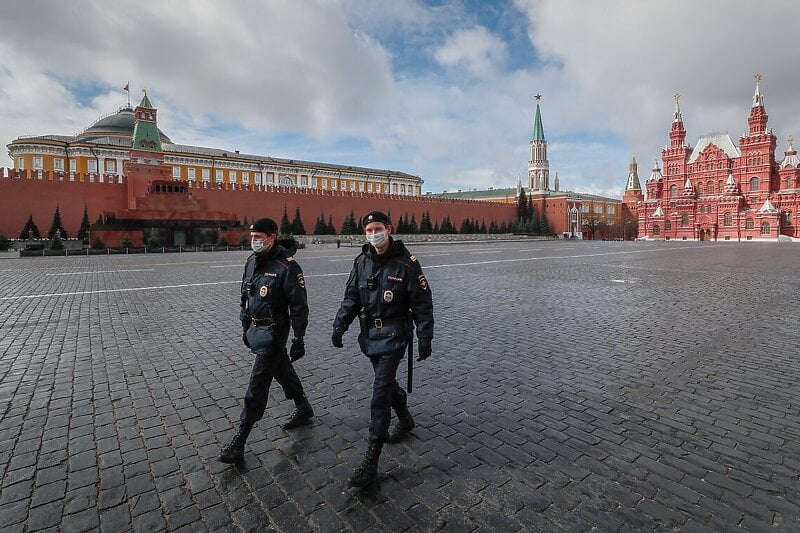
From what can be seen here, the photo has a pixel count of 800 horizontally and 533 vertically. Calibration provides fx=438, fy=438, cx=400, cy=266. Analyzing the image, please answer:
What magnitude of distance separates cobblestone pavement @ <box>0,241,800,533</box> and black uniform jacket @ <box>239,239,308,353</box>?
736 millimetres

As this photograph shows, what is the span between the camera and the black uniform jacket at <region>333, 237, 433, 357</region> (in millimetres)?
2648

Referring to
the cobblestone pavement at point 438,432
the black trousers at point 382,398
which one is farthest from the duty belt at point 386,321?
the cobblestone pavement at point 438,432

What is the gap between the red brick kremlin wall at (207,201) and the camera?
2931 cm

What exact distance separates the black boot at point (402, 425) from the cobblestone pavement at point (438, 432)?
0.15 metres

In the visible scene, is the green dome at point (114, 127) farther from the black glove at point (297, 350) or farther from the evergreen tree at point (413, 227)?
the black glove at point (297, 350)

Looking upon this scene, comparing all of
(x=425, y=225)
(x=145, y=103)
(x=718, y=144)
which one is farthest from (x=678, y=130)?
(x=145, y=103)

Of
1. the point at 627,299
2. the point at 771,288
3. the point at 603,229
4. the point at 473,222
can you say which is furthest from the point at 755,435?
the point at 603,229

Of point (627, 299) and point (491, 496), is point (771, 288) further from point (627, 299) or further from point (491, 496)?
point (491, 496)

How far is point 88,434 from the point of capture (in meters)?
3.03

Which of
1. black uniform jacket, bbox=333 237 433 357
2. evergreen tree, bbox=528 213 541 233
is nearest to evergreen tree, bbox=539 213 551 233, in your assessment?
evergreen tree, bbox=528 213 541 233

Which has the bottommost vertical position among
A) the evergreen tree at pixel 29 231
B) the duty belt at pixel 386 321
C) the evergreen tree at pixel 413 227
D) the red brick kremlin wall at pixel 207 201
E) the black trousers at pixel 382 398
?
the black trousers at pixel 382 398

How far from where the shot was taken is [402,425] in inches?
120

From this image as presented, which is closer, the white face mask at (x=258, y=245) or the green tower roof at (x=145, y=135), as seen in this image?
the white face mask at (x=258, y=245)

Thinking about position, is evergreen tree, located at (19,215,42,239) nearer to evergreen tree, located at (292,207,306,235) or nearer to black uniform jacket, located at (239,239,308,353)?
evergreen tree, located at (292,207,306,235)
